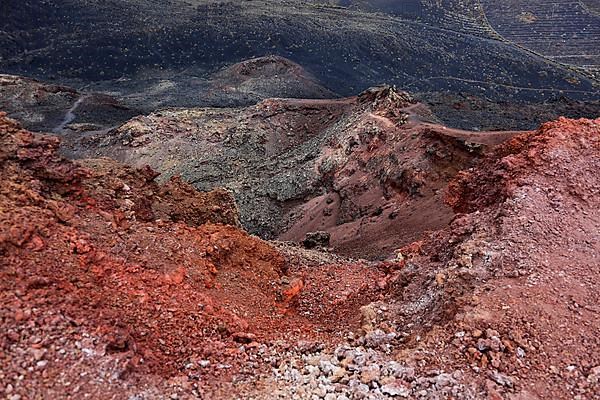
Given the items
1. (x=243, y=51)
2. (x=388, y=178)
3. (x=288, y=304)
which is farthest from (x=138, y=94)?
(x=288, y=304)

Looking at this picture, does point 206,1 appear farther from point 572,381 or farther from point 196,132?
point 572,381

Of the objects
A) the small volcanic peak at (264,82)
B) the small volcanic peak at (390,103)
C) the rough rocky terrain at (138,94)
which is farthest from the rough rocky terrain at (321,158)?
the small volcanic peak at (264,82)

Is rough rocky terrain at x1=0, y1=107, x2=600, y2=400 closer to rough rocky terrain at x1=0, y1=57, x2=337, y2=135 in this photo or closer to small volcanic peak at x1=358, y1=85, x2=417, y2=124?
small volcanic peak at x1=358, y1=85, x2=417, y2=124

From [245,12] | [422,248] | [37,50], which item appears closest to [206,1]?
[245,12]

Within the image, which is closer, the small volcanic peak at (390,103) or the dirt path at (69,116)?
the small volcanic peak at (390,103)

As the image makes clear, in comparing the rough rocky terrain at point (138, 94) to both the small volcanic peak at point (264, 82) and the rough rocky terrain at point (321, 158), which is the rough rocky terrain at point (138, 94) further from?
the rough rocky terrain at point (321, 158)
